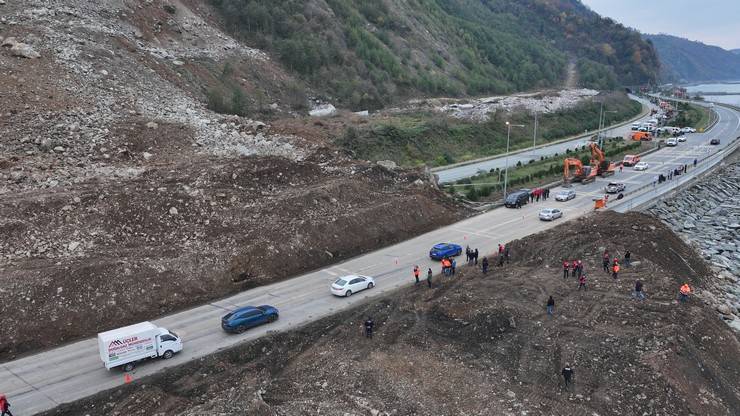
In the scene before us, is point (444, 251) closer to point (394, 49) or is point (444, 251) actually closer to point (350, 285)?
point (350, 285)

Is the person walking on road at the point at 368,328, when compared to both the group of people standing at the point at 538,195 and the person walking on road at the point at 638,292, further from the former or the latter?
the group of people standing at the point at 538,195

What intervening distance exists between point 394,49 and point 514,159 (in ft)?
146

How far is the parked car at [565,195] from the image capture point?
46.7m

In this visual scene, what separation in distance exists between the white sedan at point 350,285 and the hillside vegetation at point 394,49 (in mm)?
50440

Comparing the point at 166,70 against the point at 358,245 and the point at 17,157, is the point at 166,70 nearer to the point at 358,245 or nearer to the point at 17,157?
the point at 17,157

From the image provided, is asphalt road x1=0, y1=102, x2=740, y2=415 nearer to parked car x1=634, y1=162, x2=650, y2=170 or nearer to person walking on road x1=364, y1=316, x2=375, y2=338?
person walking on road x1=364, y1=316, x2=375, y2=338

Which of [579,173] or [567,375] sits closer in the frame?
[567,375]

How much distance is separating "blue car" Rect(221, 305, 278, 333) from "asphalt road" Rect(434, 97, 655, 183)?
96.3ft

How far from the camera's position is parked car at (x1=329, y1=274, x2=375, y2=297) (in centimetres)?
2797

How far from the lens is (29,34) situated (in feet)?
156

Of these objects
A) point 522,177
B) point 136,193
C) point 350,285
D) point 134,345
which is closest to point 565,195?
point 522,177

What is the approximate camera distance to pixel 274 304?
2733 cm

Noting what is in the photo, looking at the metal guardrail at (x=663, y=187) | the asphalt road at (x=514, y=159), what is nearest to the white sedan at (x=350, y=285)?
the metal guardrail at (x=663, y=187)

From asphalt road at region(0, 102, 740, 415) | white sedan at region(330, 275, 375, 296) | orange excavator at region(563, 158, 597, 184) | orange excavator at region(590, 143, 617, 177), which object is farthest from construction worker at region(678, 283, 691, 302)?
orange excavator at region(590, 143, 617, 177)
